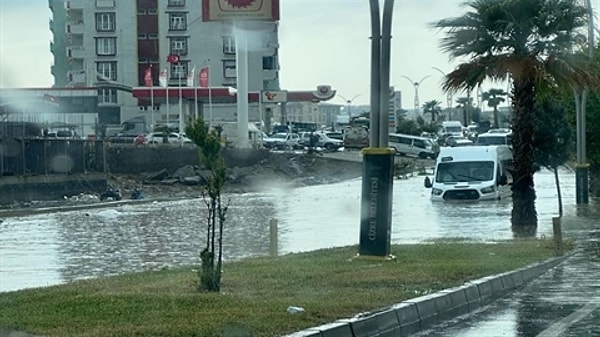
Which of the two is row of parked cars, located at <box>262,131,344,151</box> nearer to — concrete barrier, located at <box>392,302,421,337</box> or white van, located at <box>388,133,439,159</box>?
white van, located at <box>388,133,439,159</box>

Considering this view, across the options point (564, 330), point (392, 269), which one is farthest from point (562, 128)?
point (564, 330)

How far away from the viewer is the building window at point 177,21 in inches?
2544

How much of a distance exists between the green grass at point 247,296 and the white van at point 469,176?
80.3 feet

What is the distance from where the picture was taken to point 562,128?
115 feet

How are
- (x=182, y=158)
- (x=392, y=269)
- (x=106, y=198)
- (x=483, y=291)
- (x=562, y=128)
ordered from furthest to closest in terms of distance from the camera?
(x=182, y=158)
(x=106, y=198)
(x=562, y=128)
(x=392, y=269)
(x=483, y=291)

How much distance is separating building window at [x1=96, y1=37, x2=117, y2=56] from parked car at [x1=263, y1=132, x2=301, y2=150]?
68.0ft

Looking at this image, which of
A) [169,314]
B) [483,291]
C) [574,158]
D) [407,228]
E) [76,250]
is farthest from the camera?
[574,158]

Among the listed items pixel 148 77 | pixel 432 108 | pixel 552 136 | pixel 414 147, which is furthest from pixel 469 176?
pixel 432 108

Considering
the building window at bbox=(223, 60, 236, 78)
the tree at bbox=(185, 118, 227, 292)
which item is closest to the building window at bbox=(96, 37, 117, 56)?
the building window at bbox=(223, 60, 236, 78)

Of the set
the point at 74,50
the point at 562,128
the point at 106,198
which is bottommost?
the point at 106,198

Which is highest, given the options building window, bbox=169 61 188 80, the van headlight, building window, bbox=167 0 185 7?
building window, bbox=167 0 185 7

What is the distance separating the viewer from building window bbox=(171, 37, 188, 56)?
67.0 metres

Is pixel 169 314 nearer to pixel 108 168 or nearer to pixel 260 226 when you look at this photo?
pixel 260 226

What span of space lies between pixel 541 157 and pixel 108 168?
129 ft
